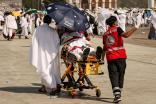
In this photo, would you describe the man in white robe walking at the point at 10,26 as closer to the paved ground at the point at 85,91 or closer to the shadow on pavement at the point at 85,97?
the paved ground at the point at 85,91

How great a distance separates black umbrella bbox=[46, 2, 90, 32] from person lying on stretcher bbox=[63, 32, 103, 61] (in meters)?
0.18

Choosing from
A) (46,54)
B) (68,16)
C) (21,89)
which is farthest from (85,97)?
(21,89)

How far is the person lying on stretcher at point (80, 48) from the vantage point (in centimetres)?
1120

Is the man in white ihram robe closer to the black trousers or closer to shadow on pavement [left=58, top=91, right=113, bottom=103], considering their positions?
shadow on pavement [left=58, top=91, right=113, bottom=103]

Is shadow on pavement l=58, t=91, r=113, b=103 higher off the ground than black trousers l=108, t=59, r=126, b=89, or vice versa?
black trousers l=108, t=59, r=126, b=89

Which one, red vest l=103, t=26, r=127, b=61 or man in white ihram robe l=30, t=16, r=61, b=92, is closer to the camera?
red vest l=103, t=26, r=127, b=61

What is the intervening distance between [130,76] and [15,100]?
4.52 m

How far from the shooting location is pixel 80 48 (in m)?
11.4

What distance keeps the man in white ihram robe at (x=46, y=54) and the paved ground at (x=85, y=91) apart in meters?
0.39

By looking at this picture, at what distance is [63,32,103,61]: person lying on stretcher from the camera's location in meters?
11.2

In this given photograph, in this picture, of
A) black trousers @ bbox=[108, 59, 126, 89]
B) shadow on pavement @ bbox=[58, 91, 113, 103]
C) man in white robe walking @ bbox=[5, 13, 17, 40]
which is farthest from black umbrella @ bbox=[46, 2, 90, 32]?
man in white robe walking @ bbox=[5, 13, 17, 40]

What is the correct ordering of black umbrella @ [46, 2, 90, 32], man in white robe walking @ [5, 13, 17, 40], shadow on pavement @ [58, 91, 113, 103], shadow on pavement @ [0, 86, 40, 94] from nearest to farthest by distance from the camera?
shadow on pavement @ [58, 91, 113, 103], black umbrella @ [46, 2, 90, 32], shadow on pavement @ [0, 86, 40, 94], man in white robe walking @ [5, 13, 17, 40]

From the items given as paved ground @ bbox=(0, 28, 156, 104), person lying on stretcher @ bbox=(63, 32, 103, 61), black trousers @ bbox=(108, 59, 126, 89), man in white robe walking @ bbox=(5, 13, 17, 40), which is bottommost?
man in white robe walking @ bbox=(5, 13, 17, 40)

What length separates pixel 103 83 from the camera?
45.4 ft
